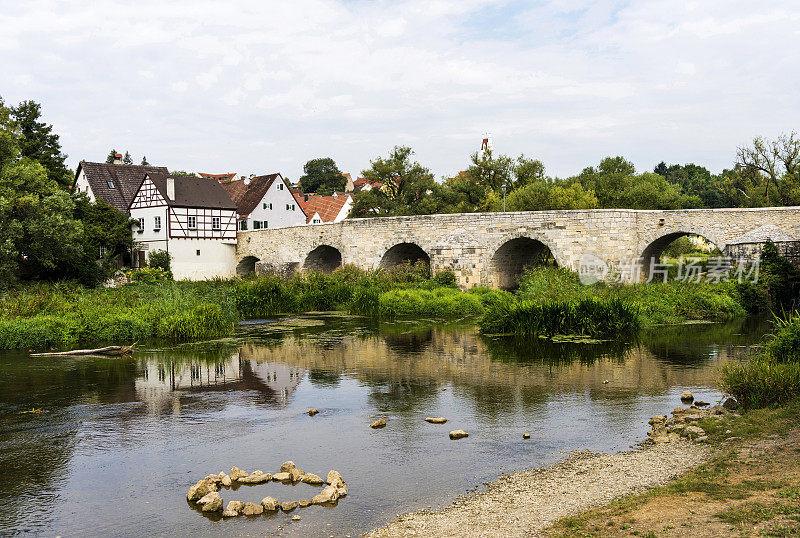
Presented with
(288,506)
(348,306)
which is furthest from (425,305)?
(288,506)

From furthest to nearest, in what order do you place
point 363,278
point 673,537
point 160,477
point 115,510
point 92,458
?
1. point 363,278
2. point 92,458
3. point 160,477
4. point 115,510
5. point 673,537

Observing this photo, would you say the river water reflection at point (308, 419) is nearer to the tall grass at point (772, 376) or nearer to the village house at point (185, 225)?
the tall grass at point (772, 376)

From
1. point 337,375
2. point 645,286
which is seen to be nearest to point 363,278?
point 645,286

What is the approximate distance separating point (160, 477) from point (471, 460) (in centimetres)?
325

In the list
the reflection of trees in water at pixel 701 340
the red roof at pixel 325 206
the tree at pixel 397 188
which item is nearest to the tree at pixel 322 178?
the red roof at pixel 325 206

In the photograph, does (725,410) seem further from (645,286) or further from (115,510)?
(645,286)

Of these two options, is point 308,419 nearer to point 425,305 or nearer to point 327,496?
point 327,496

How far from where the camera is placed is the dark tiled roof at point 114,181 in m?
42.0

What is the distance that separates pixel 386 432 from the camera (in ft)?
27.2

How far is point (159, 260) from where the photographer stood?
39094 mm

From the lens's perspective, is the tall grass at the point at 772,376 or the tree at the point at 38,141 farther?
the tree at the point at 38,141

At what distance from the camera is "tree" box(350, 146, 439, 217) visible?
4581cm

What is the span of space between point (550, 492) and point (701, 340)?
37.9 ft

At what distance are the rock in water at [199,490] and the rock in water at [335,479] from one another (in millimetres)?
1072
